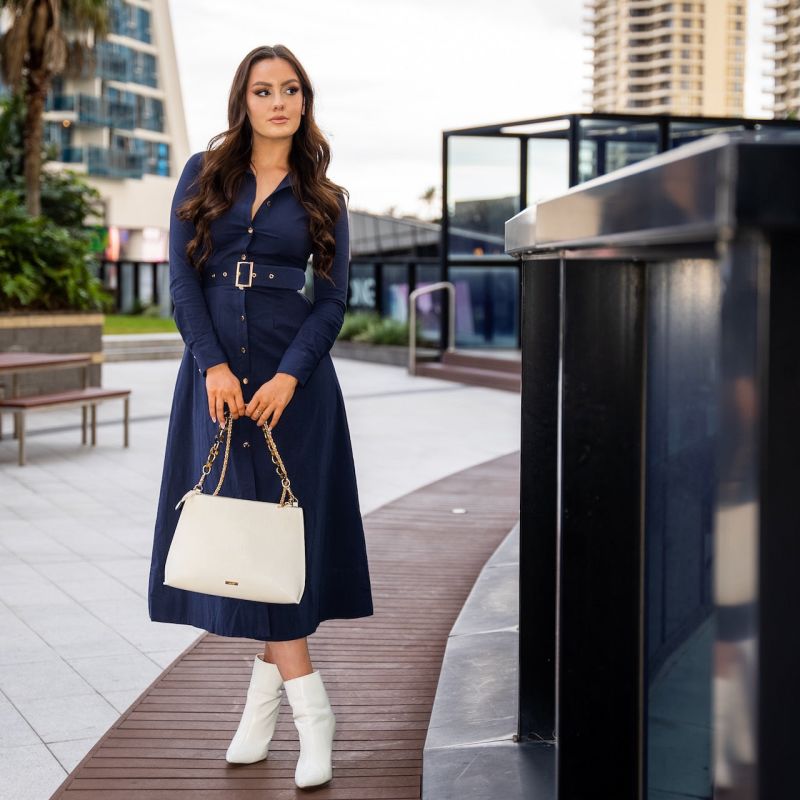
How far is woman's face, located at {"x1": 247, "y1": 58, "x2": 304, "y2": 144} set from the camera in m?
2.91

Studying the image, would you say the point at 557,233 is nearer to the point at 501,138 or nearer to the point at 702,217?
the point at 702,217

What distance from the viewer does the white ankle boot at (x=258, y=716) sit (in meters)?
3.02

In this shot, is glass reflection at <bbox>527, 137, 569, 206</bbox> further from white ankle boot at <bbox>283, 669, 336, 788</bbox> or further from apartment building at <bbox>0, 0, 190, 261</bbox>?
apartment building at <bbox>0, 0, 190, 261</bbox>

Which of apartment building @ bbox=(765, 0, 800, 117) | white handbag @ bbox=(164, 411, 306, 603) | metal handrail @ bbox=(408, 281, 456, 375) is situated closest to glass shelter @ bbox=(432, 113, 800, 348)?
metal handrail @ bbox=(408, 281, 456, 375)

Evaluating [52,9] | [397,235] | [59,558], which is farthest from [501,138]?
[59,558]

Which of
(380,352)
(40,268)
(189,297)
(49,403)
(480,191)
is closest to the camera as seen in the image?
(189,297)

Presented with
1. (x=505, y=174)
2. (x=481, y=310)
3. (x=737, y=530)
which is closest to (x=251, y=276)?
(x=737, y=530)

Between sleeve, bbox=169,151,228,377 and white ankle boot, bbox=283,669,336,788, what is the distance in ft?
2.62

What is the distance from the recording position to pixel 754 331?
1038 millimetres

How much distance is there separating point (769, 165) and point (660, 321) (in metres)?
0.92

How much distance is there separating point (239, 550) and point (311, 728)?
Answer: 0.51 metres

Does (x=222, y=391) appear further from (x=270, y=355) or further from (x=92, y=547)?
(x=92, y=547)

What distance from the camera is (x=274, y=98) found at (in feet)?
9.53

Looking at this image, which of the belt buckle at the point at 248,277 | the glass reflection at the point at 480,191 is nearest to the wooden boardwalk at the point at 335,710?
the belt buckle at the point at 248,277
